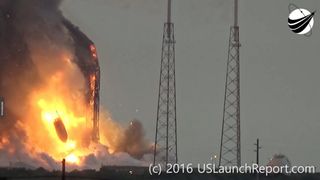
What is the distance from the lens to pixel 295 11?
196 metres

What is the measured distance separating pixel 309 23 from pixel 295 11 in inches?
163

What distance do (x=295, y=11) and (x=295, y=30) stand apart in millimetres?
2980

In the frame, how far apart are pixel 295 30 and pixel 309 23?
191 inches

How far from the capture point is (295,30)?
195 m

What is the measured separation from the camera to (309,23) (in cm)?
19862
